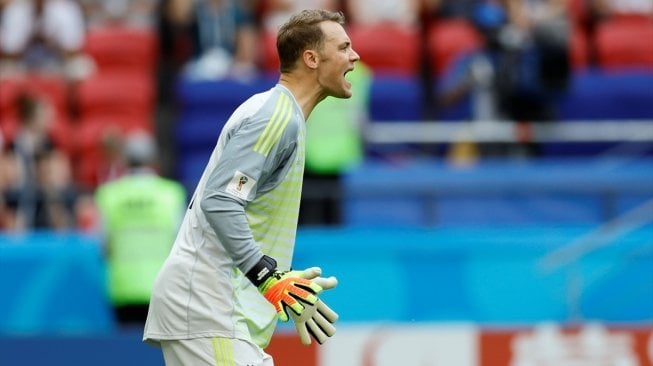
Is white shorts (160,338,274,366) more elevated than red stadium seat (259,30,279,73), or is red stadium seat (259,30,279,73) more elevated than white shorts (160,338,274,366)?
red stadium seat (259,30,279,73)

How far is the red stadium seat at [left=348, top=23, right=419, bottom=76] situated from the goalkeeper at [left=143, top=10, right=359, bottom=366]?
25.8ft

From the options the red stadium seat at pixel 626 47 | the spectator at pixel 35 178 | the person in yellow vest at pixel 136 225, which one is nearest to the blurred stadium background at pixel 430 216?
the red stadium seat at pixel 626 47

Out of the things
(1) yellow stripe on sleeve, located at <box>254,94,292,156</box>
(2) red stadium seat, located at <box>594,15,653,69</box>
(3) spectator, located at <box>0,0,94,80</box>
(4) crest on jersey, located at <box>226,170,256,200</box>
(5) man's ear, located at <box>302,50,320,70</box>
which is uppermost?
(2) red stadium seat, located at <box>594,15,653,69</box>

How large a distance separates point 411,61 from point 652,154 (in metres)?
2.27

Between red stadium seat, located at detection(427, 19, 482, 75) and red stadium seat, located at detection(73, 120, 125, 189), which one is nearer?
red stadium seat, located at detection(73, 120, 125, 189)

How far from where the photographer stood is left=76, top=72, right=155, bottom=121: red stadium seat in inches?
500

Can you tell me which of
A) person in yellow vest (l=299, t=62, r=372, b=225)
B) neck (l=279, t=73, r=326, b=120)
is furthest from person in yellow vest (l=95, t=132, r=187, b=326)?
neck (l=279, t=73, r=326, b=120)

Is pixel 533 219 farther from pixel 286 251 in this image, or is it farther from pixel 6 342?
pixel 286 251

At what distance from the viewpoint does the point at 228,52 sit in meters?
13.1

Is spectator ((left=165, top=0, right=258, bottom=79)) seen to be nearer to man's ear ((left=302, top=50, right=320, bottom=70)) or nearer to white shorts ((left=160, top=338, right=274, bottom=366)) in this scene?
man's ear ((left=302, top=50, right=320, bottom=70))

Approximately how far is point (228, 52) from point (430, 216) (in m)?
2.94

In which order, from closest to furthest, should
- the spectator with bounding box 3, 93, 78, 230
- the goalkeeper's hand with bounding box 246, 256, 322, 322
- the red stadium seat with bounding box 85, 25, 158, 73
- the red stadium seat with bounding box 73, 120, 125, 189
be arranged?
the goalkeeper's hand with bounding box 246, 256, 322, 322 < the spectator with bounding box 3, 93, 78, 230 < the red stadium seat with bounding box 73, 120, 125, 189 < the red stadium seat with bounding box 85, 25, 158, 73

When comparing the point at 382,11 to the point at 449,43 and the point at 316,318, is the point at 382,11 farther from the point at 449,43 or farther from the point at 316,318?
the point at 316,318

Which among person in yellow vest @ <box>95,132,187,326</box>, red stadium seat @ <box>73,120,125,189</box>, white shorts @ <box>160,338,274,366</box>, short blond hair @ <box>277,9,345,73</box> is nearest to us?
white shorts @ <box>160,338,274,366</box>
